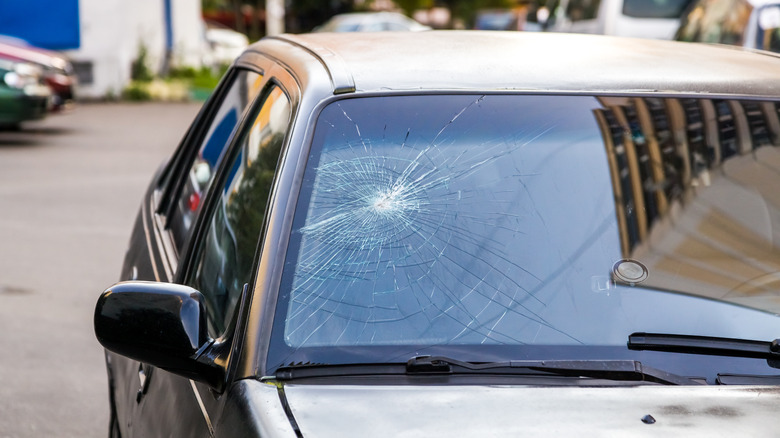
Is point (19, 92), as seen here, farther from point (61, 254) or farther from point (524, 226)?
point (524, 226)

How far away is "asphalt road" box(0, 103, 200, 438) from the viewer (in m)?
5.07

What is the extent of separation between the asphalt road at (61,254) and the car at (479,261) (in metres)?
2.30

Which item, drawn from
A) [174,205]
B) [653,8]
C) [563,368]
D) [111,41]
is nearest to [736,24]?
[653,8]

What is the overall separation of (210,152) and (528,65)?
1.32m

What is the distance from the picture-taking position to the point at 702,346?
2260 millimetres

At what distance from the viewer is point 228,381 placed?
2131 millimetres

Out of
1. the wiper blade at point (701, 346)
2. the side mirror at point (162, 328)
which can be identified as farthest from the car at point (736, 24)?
the side mirror at point (162, 328)

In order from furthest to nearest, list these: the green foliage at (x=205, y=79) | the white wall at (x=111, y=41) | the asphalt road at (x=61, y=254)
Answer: the green foliage at (x=205, y=79), the white wall at (x=111, y=41), the asphalt road at (x=61, y=254)

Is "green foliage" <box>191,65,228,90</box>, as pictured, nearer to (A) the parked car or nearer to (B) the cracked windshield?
(A) the parked car

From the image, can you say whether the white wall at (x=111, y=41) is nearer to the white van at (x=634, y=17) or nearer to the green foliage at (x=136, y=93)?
the green foliage at (x=136, y=93)

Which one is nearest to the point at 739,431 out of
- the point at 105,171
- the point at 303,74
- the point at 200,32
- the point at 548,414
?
the point at 548,414

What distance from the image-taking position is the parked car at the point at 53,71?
1505 cm

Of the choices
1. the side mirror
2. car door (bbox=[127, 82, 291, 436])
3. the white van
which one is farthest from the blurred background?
the side mirror

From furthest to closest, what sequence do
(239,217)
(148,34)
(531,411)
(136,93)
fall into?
(148,34), (136,93), (239,217), (531,411)
